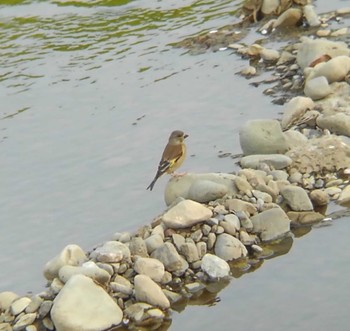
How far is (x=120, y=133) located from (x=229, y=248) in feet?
16.7

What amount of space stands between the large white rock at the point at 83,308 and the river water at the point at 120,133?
0.64 meters

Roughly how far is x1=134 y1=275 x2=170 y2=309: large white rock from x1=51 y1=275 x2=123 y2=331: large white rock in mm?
265

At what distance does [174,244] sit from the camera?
11.4 m

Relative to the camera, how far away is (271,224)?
11.7 meters

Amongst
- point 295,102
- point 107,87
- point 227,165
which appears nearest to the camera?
point 227,165

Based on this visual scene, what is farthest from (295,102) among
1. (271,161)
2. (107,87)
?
(107,87)

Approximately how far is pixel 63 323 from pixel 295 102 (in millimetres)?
6007

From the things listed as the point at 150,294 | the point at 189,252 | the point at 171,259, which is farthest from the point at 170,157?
the point at 150,294

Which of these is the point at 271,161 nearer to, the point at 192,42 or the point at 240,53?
the point at 240,53

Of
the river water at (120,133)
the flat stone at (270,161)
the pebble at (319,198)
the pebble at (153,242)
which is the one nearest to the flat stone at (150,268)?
the pebble at (153,242)

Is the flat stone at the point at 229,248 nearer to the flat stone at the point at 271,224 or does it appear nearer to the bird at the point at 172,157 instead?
the flat stone at the point at 271,224

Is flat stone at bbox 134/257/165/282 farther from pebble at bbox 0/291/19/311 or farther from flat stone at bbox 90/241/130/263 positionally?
pebble at bbox 0/291/19/311

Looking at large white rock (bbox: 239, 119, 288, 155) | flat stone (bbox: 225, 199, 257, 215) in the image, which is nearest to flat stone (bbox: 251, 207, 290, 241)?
flat stone (bbox: 225, 199, 257, 215)

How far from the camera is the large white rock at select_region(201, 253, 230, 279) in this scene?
36.1 ft
